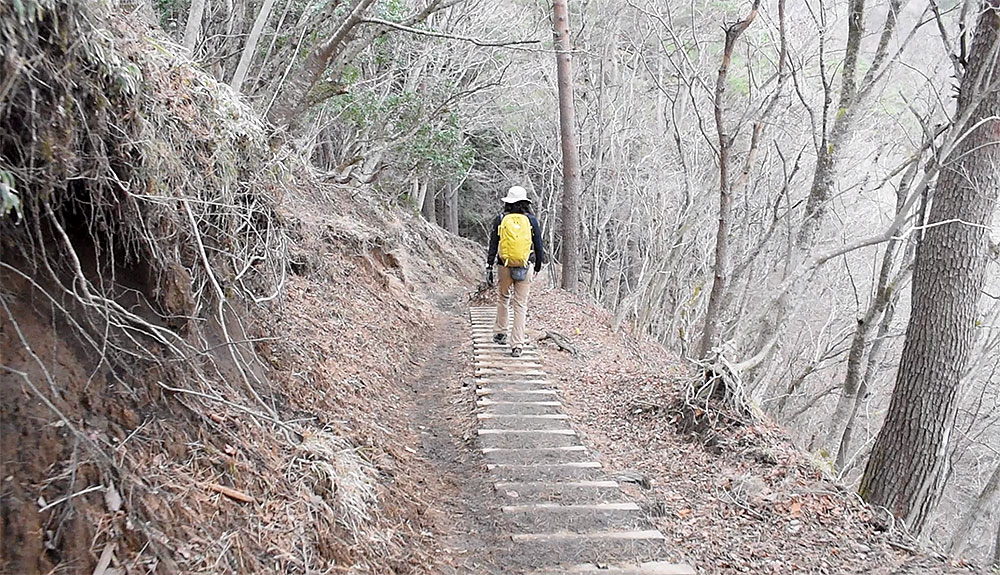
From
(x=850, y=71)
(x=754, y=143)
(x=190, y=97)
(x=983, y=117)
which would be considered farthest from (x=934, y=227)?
(x=190, y=97)

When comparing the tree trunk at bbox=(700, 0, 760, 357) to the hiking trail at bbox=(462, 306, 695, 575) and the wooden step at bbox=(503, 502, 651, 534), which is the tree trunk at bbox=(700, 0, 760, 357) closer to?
the hiking trail at bbox=(462, 306, 695, 575)

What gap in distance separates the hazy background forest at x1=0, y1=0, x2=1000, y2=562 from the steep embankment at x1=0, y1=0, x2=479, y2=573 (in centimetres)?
517

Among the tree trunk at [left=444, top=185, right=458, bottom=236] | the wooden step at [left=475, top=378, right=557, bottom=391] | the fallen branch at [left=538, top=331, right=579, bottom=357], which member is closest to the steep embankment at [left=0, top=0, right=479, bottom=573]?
the wooden step at [left=475, top=378, right=557, bottom=391]

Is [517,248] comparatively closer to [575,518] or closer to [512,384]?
[512,384]

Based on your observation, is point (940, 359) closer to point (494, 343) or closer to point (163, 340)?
point (494, 343)

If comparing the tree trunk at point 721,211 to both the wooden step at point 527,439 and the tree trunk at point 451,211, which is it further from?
the tree trunk at point 451,211

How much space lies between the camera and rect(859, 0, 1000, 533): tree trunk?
18.2 ft

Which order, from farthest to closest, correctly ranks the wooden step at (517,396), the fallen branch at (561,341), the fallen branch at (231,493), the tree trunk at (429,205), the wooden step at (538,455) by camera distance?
1. the tree trunk at (429,205)
2. the fallen branch at (561,341)
3. the wooden step at (517,396)
4. the wooden step at (538,455)
5. the fallen branch at (231,493)

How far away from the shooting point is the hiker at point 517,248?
7.78 m

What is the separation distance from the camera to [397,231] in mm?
15180

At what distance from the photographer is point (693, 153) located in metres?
16.6

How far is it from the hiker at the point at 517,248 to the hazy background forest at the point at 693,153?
3.66 m

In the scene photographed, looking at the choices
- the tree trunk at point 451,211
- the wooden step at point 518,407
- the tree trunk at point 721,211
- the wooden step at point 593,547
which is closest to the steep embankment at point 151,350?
the wooden step at point 593,547

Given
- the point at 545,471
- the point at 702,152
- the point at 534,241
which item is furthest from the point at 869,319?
the point at 702,152
